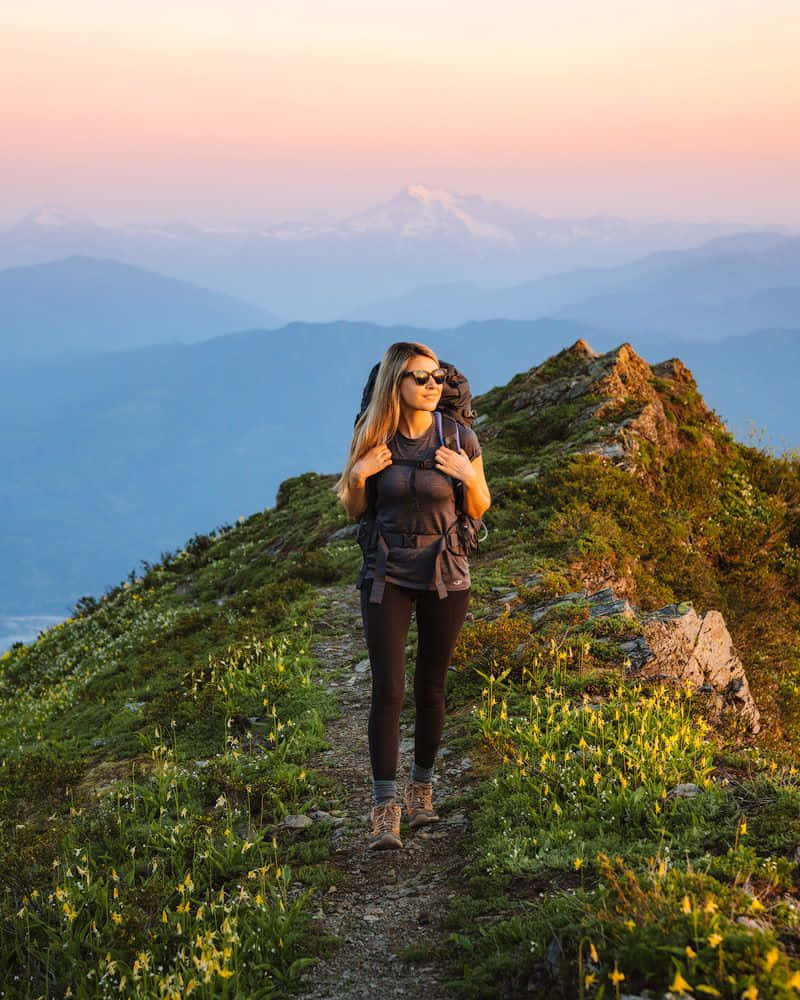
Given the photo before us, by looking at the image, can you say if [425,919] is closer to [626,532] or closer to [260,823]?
[260,823]

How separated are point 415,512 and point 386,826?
2.34 metres

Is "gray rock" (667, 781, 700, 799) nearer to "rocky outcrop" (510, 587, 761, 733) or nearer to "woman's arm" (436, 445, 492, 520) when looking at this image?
"woman's arm" (436, 445, 492, 520)

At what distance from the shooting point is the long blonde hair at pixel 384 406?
20.2 ft

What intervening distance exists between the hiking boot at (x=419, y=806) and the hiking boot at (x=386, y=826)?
25cm

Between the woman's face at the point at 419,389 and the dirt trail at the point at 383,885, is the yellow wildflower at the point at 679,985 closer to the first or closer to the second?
the dirt trail at the point at 383,885

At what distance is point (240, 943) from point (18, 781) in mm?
5470

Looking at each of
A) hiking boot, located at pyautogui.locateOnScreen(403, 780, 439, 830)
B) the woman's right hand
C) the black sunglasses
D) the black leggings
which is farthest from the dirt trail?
the black sunglasses

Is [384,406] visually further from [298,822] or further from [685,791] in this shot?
[298,822]

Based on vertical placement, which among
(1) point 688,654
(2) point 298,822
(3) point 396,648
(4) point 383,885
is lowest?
A: (4) point 383,885

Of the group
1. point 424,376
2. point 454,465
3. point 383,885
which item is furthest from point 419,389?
point 383,885

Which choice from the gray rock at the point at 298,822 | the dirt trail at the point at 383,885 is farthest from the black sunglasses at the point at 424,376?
the gray rock at the point at 298,822

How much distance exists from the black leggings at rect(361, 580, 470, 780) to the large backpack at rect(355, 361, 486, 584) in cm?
38

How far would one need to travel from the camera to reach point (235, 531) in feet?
86.8

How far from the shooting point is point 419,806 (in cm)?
688
